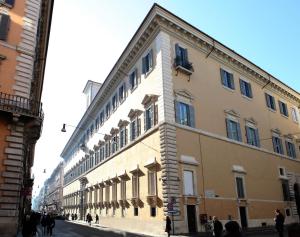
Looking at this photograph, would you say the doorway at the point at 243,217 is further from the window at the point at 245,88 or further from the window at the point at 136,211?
the window at the point at 245,88

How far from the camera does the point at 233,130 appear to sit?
2717 cm

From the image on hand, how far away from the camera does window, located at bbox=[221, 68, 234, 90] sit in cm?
2825

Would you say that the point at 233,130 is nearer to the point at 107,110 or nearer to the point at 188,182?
the point at 188,182

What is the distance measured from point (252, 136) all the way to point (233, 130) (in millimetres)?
3370

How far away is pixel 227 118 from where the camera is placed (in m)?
26.9

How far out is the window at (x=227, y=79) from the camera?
2825cm

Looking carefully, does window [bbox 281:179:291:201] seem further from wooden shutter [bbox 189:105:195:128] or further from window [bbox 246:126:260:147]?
wooden shutter [bbox 189:105:195:128]

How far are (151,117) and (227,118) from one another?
297 inches

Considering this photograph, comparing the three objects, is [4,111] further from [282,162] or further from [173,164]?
[282,162]

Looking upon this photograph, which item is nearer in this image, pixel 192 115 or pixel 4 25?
pixel 4 25

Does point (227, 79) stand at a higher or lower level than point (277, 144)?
higher

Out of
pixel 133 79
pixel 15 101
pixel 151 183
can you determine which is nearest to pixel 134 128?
pixel 133 79

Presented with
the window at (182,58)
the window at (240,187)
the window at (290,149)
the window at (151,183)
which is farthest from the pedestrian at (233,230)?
the window at (290,149)

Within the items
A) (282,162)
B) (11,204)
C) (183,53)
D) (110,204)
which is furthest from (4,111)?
(282,162)
